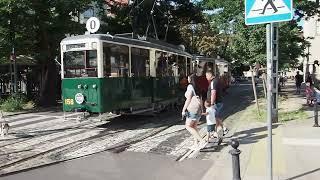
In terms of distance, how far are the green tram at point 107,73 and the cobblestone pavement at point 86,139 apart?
0.81 metres

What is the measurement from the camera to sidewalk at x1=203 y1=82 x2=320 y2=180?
9375 millimetres

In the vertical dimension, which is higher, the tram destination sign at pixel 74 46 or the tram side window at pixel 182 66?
the tram destination sign at pixel 74 46

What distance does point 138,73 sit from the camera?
739 inches

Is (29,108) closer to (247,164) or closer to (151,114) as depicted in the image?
(151,114)

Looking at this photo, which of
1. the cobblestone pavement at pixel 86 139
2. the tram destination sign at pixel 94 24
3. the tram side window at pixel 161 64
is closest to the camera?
the cobblestone pavement at pixel 86 139

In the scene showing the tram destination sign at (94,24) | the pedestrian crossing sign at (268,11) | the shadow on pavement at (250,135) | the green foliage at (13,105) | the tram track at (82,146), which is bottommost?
the tram track at (82,146)

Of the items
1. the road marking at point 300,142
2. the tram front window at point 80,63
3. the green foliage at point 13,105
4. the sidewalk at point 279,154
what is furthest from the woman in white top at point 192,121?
the green foliage at point 13,105

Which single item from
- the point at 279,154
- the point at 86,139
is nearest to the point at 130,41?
the point at 86,139

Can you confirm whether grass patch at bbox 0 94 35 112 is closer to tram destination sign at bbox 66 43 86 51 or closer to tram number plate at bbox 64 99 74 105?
tram number plate at bbox 64 99 74 105

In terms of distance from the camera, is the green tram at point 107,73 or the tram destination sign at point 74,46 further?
the tram destination sign at point 74,46

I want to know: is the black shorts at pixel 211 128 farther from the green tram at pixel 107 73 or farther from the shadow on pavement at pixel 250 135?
the green tram at pixel 107 73

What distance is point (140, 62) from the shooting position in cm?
1895

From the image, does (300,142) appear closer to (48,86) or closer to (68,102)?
(68,102)

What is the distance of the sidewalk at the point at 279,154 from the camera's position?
9.38 m
